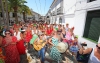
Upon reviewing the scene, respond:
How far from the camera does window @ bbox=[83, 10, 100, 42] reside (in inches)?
200

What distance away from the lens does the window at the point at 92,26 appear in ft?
16.6

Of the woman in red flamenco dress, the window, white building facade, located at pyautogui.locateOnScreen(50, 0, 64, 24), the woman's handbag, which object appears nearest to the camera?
the woman's handbag

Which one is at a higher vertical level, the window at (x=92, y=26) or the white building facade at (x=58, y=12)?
the white building facade at (x=58, y=12)

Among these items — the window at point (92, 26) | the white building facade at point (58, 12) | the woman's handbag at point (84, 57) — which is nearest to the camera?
the woman's handbag at point (84, 57)

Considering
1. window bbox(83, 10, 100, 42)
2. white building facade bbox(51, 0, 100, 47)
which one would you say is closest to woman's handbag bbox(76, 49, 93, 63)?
white building facade bbox(51, 0, 100, 47)

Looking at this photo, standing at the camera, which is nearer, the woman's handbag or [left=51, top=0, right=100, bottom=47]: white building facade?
the woman's handbag

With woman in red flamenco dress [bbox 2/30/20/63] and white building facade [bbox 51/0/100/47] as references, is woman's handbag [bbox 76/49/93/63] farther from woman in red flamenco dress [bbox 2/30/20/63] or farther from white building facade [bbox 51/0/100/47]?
white building facade [bbox 51/0/100/47]

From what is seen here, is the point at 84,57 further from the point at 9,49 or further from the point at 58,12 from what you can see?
the point at 58,12

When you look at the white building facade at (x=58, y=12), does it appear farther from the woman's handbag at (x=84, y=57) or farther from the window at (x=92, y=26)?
the woman's handbag at (x=84, y=57)

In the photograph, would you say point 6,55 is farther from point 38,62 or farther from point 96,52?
point 96,52

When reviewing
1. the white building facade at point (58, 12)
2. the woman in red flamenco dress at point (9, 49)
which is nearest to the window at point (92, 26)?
the woman in red flamenco dress at point (9, 49)

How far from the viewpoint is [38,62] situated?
4.30m

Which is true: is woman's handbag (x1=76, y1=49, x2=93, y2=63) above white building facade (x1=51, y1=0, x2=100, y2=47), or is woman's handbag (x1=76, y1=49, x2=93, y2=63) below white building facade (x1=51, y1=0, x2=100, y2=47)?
below

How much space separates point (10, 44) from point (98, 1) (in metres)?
5.23
